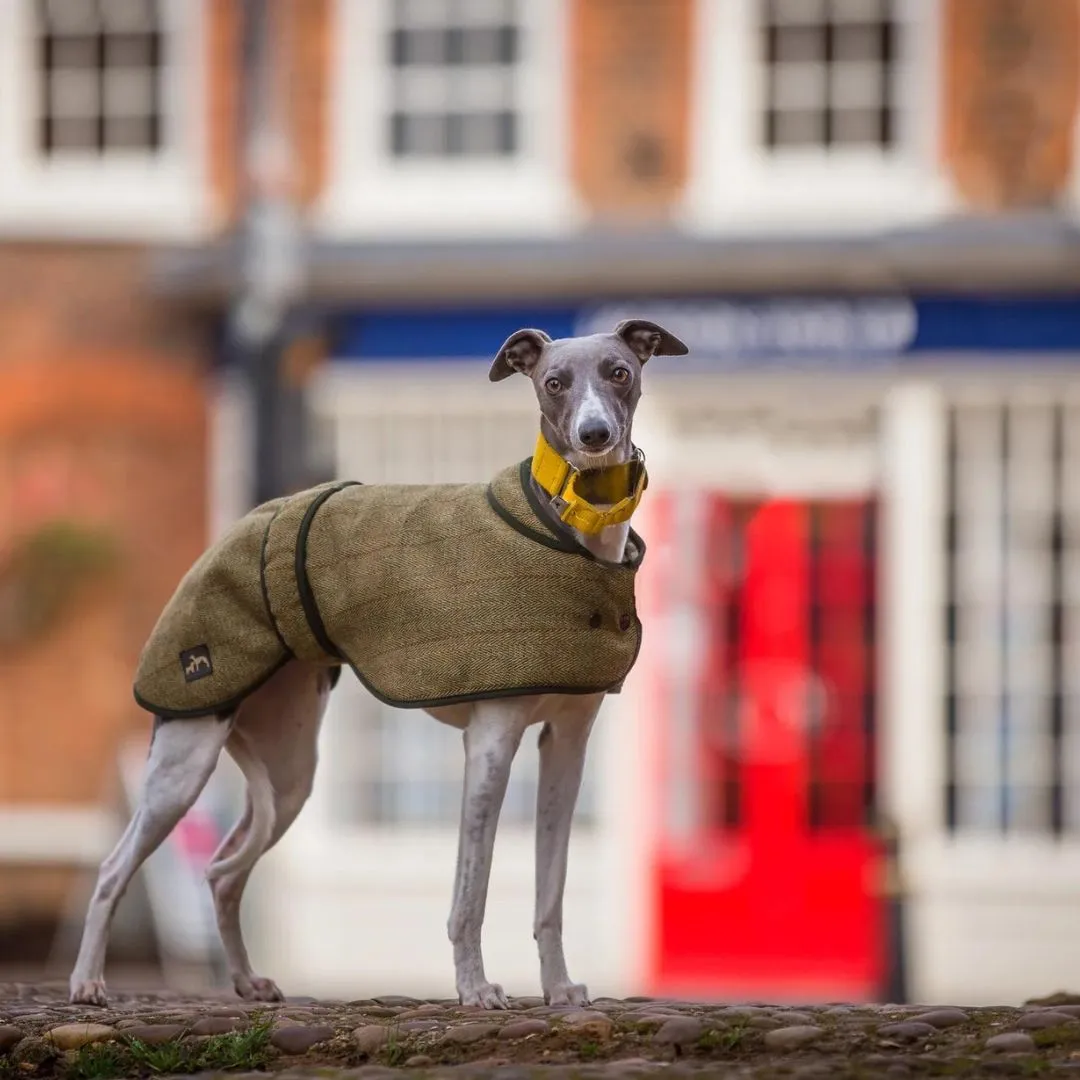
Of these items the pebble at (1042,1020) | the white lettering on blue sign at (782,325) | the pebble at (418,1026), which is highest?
the white lettering on blue sign at (782,325)

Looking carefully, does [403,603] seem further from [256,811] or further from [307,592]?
[256,811]

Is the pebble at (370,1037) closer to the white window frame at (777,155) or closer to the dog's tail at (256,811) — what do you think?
the dog's tail at (256,811)

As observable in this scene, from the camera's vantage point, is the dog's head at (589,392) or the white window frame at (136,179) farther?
the white window frame at (136,179)

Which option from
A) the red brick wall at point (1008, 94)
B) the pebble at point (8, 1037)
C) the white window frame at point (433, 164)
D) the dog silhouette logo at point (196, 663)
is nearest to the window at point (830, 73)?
the red brick wall at point (1008, 94)

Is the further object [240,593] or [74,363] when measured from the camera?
→ [74,363]

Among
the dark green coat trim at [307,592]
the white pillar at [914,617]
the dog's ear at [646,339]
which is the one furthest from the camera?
the white pillar at [914,617]

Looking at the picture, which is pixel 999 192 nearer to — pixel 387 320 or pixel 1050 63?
pixel 1050 63

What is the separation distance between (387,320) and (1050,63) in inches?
170

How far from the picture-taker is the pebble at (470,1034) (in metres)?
6.96

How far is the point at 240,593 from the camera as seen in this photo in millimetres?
7727

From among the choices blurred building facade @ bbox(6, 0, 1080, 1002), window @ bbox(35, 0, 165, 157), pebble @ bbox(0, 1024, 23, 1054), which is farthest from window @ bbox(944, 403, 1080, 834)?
pebble @ bbox(0, 1024, 23, 1054)

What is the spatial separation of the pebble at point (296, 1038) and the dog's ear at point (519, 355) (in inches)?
71.7

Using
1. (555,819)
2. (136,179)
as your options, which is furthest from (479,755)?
(136,179)

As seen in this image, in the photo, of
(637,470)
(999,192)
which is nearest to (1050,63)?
(999,192)
